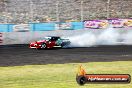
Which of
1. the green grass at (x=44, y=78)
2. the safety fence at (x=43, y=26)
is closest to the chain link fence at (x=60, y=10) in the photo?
the safety fence at (x=43, y=26)

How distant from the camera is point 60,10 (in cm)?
4253

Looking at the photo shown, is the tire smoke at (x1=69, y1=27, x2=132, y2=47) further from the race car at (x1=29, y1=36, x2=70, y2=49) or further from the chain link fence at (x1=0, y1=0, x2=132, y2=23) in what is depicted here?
the chain link fence at (x1=0, y1=0, x2=132, y2=23)

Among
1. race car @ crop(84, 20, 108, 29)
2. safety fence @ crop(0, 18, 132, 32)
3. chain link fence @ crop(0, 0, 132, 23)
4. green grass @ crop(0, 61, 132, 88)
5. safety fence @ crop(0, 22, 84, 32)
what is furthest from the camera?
chain link fence @ crop(0, 0, 132, 23)

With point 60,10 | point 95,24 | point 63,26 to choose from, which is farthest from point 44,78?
point 60,10

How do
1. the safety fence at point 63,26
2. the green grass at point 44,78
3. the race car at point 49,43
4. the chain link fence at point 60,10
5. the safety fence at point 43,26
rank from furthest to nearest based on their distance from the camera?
1. the chain link fence at point 60,10
2. the safety fence at point 43,26
3. the safety fence at point 63,26
4. the race car at point 49,43
5. the green grass at point 44,78

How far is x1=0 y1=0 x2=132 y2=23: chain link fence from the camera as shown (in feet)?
134

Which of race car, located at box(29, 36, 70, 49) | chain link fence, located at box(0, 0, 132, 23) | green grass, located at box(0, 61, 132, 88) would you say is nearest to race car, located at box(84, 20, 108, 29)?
chain link fence, located at box(0, 0, 132, 23)

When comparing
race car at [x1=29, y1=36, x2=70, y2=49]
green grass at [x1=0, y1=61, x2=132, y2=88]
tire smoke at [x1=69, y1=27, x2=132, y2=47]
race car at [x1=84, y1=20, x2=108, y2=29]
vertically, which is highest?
green grass at [x1=0, y1=61, x2=132, y2=88]

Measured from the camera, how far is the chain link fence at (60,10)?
40.9 m

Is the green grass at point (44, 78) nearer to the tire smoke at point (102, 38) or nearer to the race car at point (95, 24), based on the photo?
the tire smoke at point (102, 38)

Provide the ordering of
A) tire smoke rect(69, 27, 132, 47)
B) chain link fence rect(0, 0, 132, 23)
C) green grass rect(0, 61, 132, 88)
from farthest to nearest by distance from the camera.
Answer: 1. chain link fence rect(0, 0, 132, 23)
2. tire smoke rect(69, 27, 132, 47)
3. green grass rect(0, 61, 132, 88)

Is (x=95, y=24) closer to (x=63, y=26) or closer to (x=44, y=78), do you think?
(x=63, y=26)

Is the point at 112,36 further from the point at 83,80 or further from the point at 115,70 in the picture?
the point at 83,80

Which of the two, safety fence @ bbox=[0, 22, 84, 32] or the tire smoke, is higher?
safety fence @ bbox=[0, 22, 84, 32]
